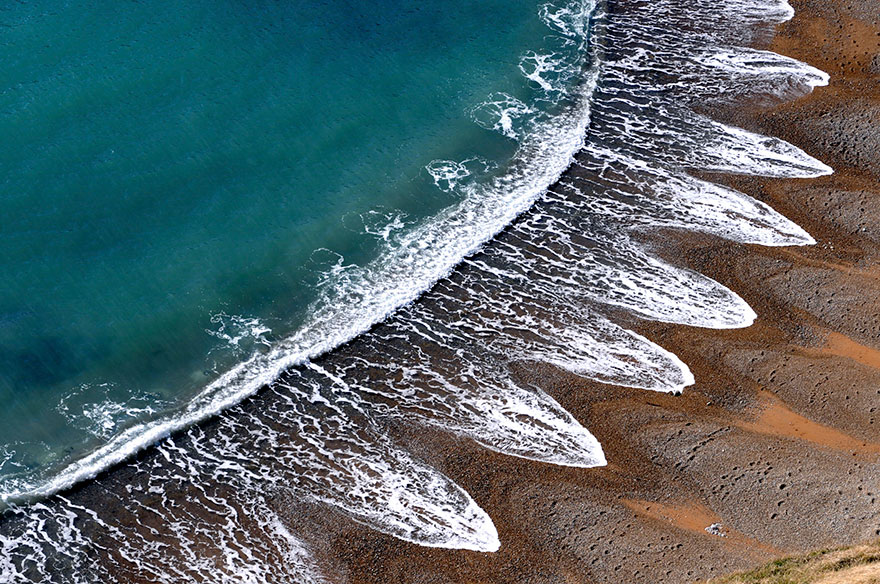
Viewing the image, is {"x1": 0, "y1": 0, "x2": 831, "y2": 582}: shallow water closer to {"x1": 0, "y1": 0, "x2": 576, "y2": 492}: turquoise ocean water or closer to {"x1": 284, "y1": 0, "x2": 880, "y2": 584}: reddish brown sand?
{"x1": 284, "y1": 0, "x2": 880, "y2": 584}: reddish brown sand

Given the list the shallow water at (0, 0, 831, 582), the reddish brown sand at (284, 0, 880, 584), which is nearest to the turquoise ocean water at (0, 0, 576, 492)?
the shallow water at (0, 0, 831, 582)

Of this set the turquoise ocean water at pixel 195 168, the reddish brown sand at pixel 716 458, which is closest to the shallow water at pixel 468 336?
the reddish brown sand at pixel 716 458

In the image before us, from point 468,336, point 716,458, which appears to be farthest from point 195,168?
point 716,458

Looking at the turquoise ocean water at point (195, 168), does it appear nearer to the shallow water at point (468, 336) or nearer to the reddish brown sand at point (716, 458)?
the shallow water at point (468, 336)

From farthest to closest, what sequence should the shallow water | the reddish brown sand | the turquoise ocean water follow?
the turquoise ocean water, the shallow water, the reddish brown sand

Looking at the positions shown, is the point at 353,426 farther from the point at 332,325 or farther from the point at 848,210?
the point at 848,210
